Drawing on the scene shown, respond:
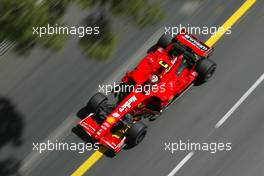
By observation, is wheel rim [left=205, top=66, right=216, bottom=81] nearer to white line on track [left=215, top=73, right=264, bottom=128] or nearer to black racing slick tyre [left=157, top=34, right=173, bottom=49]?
white line on track [left=215, top=73, right=264, bottom=128]

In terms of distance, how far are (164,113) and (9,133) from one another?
15.6 ft

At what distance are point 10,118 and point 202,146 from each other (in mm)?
5907

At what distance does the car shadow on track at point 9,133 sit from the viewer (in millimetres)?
15617

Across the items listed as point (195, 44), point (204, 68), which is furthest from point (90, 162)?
point (195, 44)

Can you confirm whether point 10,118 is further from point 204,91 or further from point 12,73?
point 204,91

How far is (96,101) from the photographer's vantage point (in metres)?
15.6

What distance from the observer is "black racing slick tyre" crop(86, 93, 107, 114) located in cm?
1559

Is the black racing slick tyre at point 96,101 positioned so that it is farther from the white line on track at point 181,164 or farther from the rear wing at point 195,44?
the rear wing at point 195,44

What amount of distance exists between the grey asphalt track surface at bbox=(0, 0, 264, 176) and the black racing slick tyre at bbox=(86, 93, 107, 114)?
30.7 inches

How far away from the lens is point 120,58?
17.2m

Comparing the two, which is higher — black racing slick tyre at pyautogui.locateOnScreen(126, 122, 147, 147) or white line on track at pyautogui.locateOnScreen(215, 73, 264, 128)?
black racing slick tyre at pyautogui.locateOnScreen(126, 122, 147, 147)
